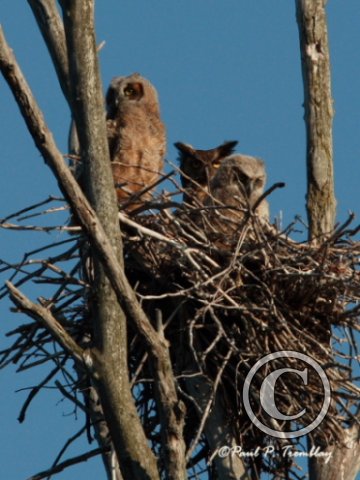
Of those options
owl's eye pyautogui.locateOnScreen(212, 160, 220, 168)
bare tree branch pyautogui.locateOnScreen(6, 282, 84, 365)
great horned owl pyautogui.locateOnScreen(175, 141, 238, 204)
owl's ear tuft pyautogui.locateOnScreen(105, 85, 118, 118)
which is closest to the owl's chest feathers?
owl's ear tuft pyautogui.locateOnScreen(105, 85, 118, 118)

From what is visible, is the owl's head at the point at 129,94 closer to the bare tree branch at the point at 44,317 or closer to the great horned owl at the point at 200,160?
the great horned owl at the point at 200,160

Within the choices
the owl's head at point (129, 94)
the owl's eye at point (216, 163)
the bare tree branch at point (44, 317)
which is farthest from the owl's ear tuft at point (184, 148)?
the bare tree branch at point (44, 317)

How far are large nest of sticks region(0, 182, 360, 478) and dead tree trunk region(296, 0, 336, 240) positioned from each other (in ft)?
1.44

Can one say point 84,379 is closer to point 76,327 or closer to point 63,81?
point 76,327

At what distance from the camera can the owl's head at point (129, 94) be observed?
21.9 ft

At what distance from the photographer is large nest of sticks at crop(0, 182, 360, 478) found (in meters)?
4.69

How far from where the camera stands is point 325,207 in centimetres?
535

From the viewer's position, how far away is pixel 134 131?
252 inches

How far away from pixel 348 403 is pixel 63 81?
6.62 feet

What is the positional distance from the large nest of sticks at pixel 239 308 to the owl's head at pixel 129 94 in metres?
1.77

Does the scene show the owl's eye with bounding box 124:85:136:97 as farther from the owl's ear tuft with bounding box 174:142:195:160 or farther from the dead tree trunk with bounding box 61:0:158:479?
the dead tree trunk with bounding box 61:0:158:479

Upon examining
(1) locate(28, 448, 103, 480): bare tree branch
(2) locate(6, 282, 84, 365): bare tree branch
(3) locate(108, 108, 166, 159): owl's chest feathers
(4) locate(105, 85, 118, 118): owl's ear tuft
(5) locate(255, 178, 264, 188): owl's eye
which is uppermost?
(4) locate(105, 85, 118, 118): owl's ear tuft

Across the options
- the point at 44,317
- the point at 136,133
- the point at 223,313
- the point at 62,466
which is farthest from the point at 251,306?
the point at 136,133

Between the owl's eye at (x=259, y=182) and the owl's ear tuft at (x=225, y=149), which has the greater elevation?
the owl's ear tuft at (x=225, y=149)
